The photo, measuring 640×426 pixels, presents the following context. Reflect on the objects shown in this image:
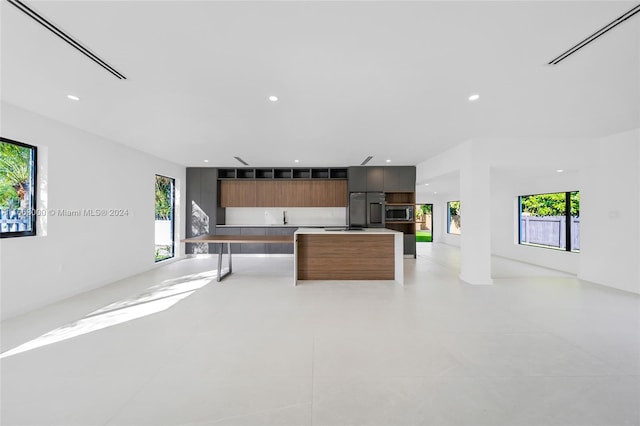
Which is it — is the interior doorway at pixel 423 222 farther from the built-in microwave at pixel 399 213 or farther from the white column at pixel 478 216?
the white column at pixel 478 216

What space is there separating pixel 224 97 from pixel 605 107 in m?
4.72

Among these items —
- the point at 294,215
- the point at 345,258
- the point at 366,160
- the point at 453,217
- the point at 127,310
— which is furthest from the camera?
the point at 453,217

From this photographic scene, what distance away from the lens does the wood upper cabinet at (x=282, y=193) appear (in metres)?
Result: 7.70

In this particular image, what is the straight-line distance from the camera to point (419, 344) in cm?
244

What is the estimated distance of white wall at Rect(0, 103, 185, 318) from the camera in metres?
3.21

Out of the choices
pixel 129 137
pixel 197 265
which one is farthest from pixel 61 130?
pixel 197 265

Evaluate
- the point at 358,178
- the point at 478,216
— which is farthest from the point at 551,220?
the point at 358,178

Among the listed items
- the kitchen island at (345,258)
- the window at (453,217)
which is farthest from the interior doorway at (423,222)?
the kitchen island at (345,258)

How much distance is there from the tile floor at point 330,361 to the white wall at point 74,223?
1.39 feet

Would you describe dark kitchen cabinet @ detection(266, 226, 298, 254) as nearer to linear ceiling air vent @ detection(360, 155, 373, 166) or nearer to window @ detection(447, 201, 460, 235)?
linear ceiling air vent @ detection(360, 155, 373, 166)

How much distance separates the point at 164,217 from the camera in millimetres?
6719

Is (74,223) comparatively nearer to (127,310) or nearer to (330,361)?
(127,310)

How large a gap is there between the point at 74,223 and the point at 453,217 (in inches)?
488

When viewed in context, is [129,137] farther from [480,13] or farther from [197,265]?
[480,13]
